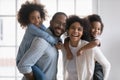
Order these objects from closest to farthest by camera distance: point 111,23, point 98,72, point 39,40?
point 39,40 → point 98,72 → point 111,23

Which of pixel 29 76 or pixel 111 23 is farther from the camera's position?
pixel 111 23

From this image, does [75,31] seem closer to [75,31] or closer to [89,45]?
[75,31]

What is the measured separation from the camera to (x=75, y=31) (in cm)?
153

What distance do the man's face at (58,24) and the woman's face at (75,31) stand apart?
0.06 m

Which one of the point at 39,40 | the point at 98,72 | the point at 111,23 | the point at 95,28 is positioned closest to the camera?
the point at 39,40

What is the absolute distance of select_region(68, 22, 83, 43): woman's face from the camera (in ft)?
5.04

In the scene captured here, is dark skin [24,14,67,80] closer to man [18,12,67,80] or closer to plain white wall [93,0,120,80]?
man [18,12,67,80]

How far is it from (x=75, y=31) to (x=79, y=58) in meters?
0.18

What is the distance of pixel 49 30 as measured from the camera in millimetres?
1617

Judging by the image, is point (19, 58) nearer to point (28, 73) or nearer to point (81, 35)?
point (28, 73)

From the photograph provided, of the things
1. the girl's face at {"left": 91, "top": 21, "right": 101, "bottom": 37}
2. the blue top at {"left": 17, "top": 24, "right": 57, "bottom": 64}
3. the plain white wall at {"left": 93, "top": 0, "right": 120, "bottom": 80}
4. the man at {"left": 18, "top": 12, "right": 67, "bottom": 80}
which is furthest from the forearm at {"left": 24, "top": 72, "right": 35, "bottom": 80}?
the plain white wall at {"left": 93, "top": 0, "right": 120, "bottom": 80}

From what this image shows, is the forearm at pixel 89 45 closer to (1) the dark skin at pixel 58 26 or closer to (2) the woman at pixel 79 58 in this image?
(2) the woman at pixel 79 58

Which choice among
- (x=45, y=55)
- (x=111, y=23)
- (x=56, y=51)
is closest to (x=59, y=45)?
(x=56, y=51)

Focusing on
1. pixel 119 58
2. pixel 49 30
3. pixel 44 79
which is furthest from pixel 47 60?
pixel 119 58
